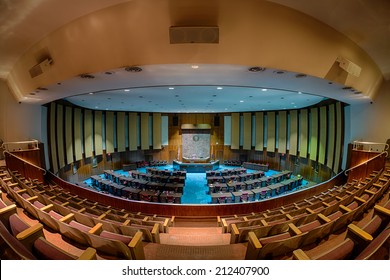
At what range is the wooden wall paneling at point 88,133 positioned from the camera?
12156 mm

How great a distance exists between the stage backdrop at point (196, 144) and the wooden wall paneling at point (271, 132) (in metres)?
5.61

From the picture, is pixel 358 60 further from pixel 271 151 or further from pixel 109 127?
pixel 109 127

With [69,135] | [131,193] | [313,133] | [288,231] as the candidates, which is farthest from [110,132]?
[313,133]

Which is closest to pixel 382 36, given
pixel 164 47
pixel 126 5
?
pixel 164 47

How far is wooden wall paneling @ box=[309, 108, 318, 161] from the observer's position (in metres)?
11.1

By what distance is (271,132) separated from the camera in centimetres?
1508

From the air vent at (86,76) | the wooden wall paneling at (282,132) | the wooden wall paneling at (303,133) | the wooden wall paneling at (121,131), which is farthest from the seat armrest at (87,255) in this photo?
the wooden wall paneling at (282,132)

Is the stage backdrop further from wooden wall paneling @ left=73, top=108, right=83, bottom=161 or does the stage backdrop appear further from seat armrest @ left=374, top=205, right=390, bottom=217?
seat armrest @ left=374, top=205, right=390, bottom=217

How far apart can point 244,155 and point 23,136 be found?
16207 millimetres

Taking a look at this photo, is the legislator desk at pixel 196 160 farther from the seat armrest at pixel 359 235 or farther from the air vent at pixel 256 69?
the seat armrest at pixel 359 235

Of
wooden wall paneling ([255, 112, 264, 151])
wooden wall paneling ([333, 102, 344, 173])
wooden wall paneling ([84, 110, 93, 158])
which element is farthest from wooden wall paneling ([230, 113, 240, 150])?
wooden wall paneling ([84, 110, 93, 158])

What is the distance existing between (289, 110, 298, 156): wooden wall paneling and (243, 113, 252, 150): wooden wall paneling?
363 centimetres

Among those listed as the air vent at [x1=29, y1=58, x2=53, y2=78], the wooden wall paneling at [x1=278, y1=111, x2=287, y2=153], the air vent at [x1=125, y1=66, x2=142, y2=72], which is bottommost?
the wooden wall paneling at [x1=278, y1=111, x2=287, y2=153]

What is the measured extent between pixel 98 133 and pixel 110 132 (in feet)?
3.71
